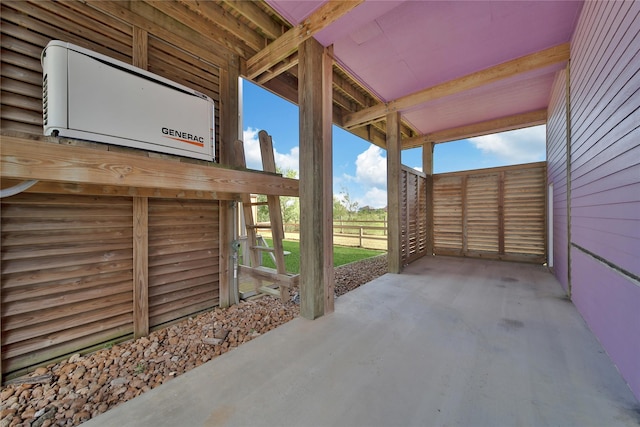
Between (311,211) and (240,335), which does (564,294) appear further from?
(240,335)

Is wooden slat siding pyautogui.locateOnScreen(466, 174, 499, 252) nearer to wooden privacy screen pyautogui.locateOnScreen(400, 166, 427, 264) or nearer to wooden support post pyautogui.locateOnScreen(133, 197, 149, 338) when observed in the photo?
wooden privacy screen pyautogui.locateOnScreen(400, 166, 427, 264)

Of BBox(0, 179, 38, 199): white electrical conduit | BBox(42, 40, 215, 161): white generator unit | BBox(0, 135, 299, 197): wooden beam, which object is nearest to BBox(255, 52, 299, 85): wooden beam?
BBox(42, 40, 215, 161): white generator unit

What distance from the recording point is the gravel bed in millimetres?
1328

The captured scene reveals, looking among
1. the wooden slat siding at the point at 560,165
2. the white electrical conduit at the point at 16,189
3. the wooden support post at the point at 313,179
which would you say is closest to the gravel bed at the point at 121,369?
the wooden support post at the point at 313,179

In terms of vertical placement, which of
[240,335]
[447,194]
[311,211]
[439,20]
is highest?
[439,20]

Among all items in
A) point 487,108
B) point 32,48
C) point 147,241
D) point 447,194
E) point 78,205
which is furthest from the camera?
point 447,194

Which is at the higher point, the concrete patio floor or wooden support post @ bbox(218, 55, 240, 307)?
wooden support post @ bbox(218, 55, 240, 307)

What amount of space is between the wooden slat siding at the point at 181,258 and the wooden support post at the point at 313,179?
1.12 metres

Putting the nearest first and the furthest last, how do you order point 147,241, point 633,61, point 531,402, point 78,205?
point 531,402 → point 633,61 → point 78,205 → point 147,241

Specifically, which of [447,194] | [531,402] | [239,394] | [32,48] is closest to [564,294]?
[531,402]

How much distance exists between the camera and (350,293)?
2.86 meters

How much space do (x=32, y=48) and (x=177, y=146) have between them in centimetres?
107

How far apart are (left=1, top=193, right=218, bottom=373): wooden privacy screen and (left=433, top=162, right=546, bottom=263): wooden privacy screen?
5.24m

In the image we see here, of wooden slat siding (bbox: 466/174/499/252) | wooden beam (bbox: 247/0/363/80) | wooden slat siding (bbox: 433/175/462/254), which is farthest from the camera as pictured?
wooden slat siding (bbox: 433/175/462/254)
